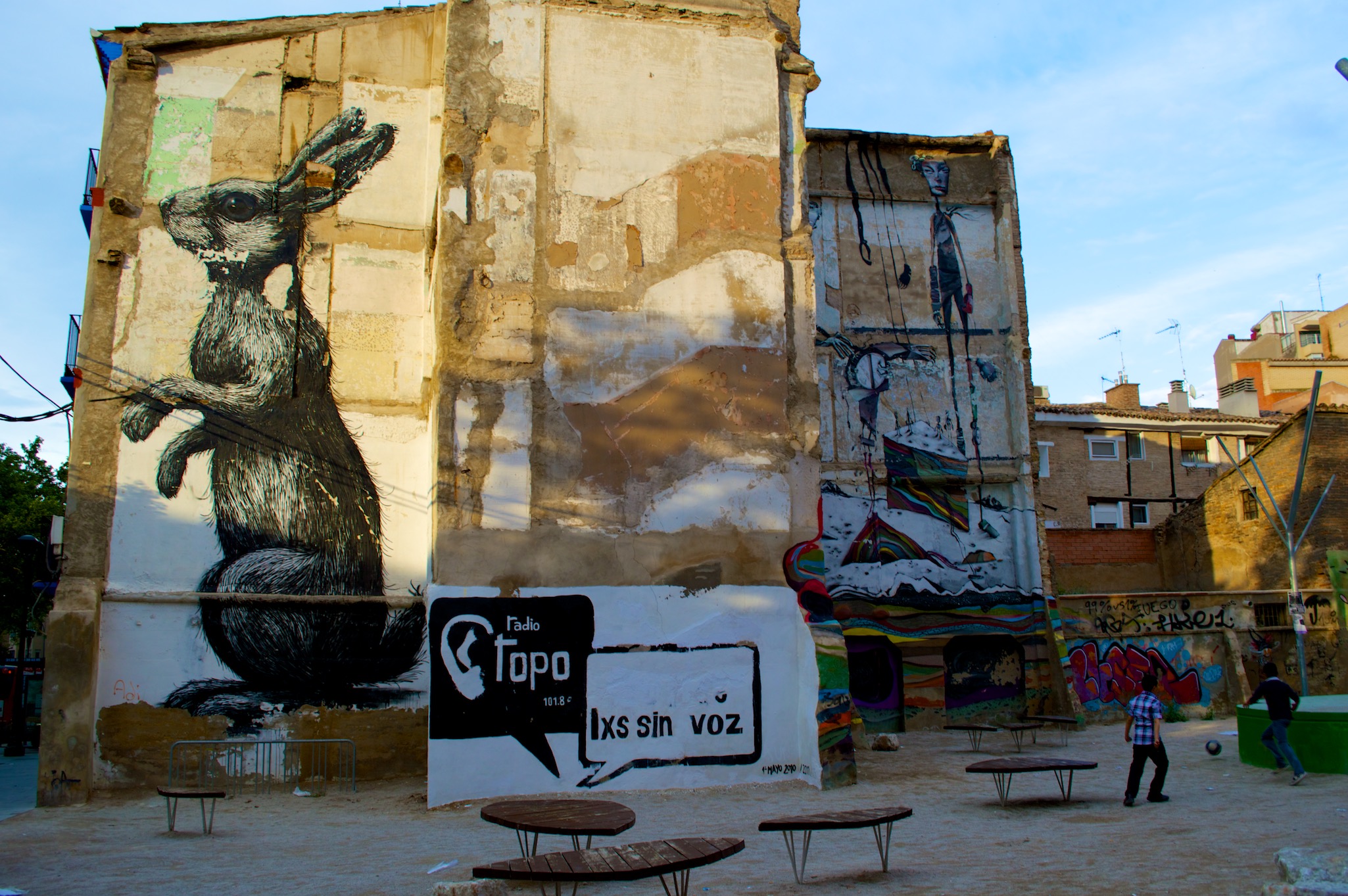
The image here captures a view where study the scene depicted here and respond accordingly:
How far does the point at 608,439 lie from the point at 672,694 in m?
3.19

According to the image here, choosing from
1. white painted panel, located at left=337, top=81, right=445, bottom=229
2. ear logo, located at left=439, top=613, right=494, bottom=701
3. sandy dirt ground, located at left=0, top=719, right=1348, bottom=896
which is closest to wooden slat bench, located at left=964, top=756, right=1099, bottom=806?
sandy dirt ground, located at left=0, top=719, right=1348, bottom=896

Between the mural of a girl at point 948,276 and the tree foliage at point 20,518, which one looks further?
the tree foliage at point 20,518

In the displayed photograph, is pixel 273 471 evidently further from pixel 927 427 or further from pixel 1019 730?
pixel 927 427

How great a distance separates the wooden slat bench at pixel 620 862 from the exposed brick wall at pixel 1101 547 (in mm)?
21344

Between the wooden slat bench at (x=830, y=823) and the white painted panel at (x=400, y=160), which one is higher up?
the white painted panel at (x=400, y=160)

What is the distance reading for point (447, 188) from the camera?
12.4 metres

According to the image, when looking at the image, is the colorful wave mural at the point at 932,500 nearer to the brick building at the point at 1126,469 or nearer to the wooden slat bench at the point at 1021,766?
the brick building at the point at 1126,469

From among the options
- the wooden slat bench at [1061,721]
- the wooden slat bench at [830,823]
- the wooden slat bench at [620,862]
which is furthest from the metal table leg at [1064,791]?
the wooden slat bench at [620,862]

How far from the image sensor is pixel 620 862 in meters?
5.68

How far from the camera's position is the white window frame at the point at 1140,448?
95.7 feet

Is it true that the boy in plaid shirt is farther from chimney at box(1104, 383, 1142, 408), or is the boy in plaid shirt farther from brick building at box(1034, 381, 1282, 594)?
chimney at box(1104, 383, 1142, 408)

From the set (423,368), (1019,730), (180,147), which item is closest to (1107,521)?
(1019,730)

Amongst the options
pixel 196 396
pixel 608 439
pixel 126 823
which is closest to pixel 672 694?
pixel 608 439

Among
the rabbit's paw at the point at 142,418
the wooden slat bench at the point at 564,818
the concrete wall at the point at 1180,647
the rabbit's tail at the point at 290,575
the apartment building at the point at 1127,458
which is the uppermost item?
the apartment building at the point at 1127,458
